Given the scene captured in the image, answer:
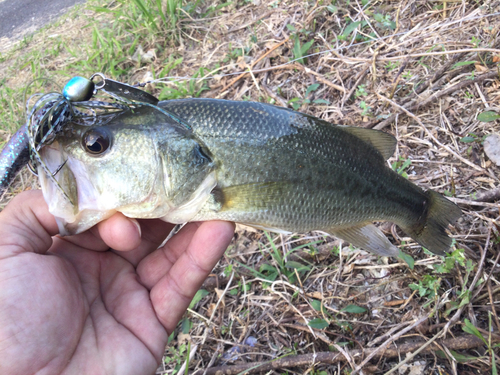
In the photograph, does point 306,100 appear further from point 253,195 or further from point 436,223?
point 253,195

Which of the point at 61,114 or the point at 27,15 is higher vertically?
the point at 27,15

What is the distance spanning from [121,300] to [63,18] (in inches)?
278

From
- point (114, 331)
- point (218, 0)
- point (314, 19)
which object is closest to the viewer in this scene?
point (114, 331)

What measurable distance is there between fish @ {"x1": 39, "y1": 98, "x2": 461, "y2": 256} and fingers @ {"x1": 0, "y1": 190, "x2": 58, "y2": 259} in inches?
7.1

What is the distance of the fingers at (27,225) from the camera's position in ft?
5.88

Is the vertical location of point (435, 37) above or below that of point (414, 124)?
above

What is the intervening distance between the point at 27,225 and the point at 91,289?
53 cm

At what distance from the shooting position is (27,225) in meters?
1.90

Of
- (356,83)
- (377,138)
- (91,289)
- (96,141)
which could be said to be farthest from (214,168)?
(356,83)

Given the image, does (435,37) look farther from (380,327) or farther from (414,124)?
(380,327)


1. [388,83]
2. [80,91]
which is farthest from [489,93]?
[80,91]

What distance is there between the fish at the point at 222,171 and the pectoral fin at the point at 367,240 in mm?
117

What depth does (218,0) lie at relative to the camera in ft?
18.2

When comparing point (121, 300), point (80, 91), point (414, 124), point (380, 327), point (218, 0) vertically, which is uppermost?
point (80, 91)
